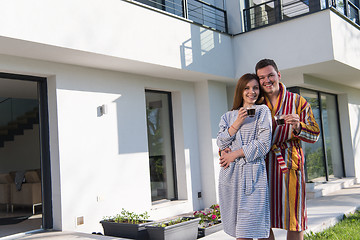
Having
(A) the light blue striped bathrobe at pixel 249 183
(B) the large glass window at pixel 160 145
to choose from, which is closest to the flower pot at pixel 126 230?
(B) the large glass window at pixel 160 145

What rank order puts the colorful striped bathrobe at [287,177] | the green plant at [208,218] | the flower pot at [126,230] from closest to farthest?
the colorful striped bathrobe at [287,177]
the flower pot at [126,230]
the green plant at [208,218]

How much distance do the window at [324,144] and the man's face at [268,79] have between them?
548 centimetres

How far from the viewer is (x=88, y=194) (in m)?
5.23

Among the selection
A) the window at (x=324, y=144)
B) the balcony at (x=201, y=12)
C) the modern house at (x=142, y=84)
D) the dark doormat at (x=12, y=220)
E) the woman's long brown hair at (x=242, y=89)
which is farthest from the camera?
the window at (x=324, y=144)

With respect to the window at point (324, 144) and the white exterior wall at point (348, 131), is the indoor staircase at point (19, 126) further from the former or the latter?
the white exterior wall at point (348, 131)

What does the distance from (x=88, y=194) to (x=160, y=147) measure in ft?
6.46

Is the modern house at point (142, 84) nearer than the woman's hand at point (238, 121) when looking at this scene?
No

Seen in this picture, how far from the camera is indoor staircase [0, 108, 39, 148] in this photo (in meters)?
9.32

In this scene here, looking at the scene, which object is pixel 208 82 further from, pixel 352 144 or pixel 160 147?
pixel 352 144

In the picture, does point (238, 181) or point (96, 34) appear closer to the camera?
point (238, 181)

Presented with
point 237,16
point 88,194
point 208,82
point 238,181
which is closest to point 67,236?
point 88,194

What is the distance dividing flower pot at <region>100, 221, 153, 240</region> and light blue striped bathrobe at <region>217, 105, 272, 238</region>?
248cm

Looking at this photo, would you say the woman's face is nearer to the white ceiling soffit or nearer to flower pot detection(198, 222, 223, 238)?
flower pot detection(198, 222, 223, 238)

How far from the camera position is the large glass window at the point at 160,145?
6633mm
